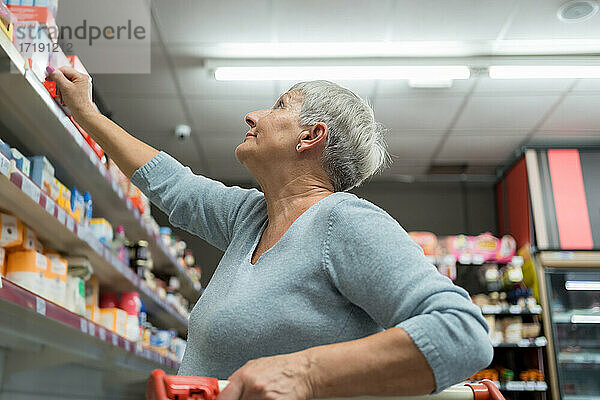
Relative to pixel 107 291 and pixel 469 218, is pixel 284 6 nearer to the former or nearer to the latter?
pixel 107 291

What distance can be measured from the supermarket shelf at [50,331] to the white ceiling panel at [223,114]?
2.37 meters

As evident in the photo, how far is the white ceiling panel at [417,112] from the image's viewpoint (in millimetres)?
5203

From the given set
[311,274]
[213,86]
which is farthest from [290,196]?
[213,86]

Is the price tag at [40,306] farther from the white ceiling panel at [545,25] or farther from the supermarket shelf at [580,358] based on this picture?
the supermarket shelf at [580,358]

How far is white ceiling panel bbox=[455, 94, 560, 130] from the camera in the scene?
17.0 feet

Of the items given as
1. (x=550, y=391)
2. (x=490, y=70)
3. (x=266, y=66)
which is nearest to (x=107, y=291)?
(x=266, y=66)

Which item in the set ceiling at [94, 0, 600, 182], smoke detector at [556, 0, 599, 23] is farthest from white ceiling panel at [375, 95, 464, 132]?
smoke detector at [556, 0, 599, 23]

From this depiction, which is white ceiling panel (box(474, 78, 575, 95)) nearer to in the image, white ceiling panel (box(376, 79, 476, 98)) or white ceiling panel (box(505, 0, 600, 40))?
white ceiling panel (box(376, 79, 476, 98))

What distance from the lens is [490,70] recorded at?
15.4 feet

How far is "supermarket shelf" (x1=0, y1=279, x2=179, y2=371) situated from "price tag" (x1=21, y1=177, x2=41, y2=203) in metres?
0.31

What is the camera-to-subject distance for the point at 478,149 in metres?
6.20

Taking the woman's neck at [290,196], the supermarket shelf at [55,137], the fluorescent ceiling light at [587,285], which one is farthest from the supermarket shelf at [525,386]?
the woman's neck at [290,196]

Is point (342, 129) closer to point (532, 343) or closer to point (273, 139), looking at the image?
point (273, 139)

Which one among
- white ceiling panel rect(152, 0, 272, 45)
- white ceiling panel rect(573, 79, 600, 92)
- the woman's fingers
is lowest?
the woman's fingers
